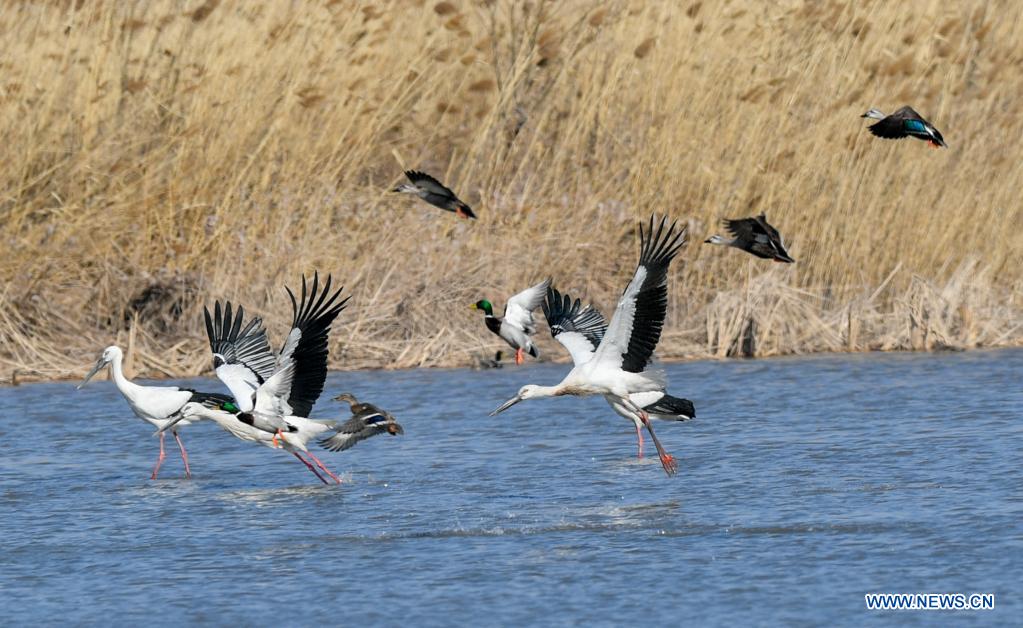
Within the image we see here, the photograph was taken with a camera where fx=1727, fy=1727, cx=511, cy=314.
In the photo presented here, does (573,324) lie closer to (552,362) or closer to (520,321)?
(520,321)

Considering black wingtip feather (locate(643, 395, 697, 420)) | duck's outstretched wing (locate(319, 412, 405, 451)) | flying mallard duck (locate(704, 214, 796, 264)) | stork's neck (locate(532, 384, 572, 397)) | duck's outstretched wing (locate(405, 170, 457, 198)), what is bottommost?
duck's outstretched wing (locate(319, 412, 405, 451))

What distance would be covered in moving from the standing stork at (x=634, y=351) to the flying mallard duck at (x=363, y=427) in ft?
2.34

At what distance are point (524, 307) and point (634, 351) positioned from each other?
203 cm

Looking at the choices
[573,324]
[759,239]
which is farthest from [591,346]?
[759,239]

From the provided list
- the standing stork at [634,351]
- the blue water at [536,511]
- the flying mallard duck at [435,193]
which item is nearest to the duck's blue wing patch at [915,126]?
the blue water at [536,511]

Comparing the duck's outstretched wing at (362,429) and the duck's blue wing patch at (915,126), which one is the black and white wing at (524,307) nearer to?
the duck's outstretched wing at (362,429)

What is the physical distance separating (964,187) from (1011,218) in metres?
0.49

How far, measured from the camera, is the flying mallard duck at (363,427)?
8.91 meters

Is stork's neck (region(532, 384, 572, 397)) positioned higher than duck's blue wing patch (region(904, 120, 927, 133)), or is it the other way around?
duck's blue wing patch (region(904, 120, 927, 133))

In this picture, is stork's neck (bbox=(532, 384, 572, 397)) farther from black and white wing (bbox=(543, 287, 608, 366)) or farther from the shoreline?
the shoreline

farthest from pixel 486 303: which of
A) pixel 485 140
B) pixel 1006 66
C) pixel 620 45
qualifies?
pixel 1006 66

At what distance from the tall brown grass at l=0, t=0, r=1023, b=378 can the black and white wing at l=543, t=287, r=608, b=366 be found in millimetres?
2302

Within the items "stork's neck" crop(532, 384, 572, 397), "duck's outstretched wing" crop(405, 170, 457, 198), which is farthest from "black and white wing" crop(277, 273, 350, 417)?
"duck's outstretched wing" crop(405, 170, 457, 198)

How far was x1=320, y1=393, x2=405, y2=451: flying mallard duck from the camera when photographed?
351 inches
